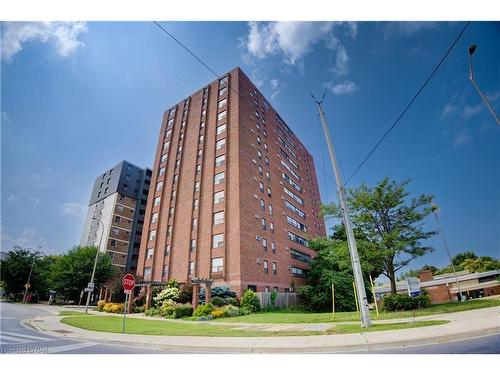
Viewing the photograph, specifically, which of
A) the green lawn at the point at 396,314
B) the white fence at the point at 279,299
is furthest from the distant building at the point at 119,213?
the green lawn at the point at 396,314

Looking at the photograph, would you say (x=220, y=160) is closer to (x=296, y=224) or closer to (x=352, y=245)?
(x=296, y=224)

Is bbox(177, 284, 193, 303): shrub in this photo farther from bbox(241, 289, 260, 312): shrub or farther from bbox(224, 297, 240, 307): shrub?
bbox(241, 289, 260, 312): shrub

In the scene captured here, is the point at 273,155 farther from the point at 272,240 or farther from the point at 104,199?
the point at 104,199

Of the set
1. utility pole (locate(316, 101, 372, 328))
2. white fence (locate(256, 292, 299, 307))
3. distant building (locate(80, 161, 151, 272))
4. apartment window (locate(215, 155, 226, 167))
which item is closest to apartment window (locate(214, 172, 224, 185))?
apartment window (locate(215, 155, 226, 167))

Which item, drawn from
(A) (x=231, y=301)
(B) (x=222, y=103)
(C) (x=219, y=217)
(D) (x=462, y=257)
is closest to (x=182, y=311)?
(A) (x=231, y=301)

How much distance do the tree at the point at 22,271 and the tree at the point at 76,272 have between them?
23.0 ft

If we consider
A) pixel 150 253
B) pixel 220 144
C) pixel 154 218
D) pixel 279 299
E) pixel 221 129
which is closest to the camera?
pixel 279 299

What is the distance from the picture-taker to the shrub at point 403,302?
1562cm

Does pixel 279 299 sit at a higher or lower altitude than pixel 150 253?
lower

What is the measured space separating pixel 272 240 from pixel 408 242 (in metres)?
17.6

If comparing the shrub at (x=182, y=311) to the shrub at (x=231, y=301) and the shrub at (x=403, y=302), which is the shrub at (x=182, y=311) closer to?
the shrub at (x=231, y=301)

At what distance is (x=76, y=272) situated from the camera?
130 ft

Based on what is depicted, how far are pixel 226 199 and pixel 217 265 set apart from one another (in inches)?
283

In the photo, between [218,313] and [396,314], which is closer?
[396,314]
